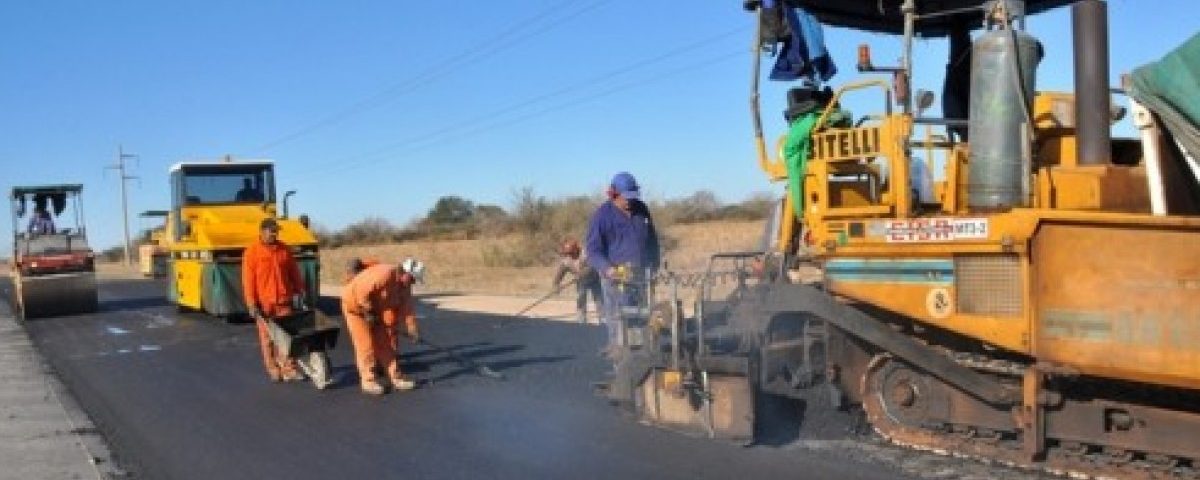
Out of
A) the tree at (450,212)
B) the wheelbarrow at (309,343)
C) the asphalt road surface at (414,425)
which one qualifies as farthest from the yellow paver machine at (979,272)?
the tree at (450,212)

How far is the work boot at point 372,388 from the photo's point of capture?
971 centimetres

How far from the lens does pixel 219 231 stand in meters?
17.4

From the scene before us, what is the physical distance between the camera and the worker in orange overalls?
9.80m

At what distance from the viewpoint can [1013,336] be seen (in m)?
5.87

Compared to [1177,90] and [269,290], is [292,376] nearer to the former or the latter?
[269,290]

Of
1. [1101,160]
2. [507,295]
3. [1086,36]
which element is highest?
[1086,36]

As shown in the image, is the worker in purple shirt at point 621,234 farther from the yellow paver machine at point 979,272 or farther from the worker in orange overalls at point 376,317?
the worker in orange overalls at point 376,317

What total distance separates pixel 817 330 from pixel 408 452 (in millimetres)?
2586

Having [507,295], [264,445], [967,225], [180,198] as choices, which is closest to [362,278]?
[264,445]

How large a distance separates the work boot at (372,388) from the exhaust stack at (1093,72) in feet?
19.3

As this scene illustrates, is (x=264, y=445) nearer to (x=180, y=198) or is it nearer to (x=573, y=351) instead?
(x=573, y=351)

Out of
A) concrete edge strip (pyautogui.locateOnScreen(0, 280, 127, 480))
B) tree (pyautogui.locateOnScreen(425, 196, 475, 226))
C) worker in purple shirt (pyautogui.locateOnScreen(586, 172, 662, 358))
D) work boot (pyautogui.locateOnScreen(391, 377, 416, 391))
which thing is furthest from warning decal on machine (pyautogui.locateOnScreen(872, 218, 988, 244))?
tree (pyautogui.locateOnScreen(425, 196, 475, 226))

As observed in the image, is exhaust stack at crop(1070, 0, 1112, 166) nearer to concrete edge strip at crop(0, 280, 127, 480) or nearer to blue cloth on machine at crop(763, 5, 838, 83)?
blue cloth on machine at crop(763, 5, 838, 83)

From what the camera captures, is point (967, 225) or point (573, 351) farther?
point (573, 351)
